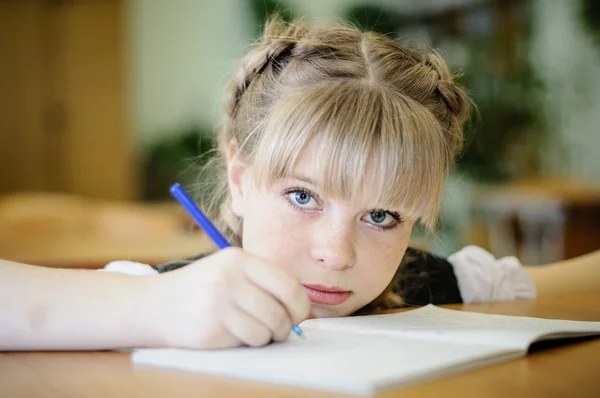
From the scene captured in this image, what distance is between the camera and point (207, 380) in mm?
626

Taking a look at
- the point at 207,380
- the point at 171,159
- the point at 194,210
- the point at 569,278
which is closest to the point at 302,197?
the point at 194,210

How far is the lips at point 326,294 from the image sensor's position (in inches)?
40.0

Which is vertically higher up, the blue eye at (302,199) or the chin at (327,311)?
the blue eye at (302,199)

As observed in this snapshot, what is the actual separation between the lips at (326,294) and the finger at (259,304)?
0.30m

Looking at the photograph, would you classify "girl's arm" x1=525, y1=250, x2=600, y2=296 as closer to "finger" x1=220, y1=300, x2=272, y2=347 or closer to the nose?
the nose

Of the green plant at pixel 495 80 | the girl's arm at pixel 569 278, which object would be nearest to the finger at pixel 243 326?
the girl's arm at pixel 569 278

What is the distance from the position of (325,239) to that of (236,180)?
25cm

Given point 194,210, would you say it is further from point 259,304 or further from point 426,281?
point 426,281

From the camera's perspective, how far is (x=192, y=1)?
727 cm

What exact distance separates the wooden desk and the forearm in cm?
1

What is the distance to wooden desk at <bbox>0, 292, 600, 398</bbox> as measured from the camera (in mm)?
597

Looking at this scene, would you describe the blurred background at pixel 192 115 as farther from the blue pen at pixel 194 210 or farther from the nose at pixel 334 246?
the blue pen at pixel 194 210

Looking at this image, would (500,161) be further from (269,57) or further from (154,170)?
(269,57)

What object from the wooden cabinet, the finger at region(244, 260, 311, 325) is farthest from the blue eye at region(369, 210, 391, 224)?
the wooden cabinet
